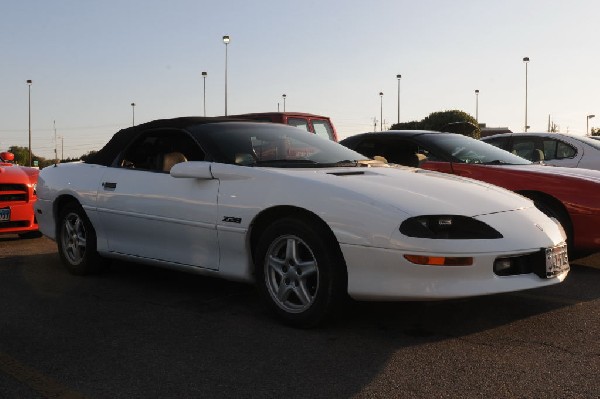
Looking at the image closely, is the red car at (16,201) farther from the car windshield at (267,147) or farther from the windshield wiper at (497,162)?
the windshield wiper at (497,162)

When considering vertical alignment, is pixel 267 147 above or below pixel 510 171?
above

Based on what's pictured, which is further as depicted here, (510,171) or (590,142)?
(590,142)

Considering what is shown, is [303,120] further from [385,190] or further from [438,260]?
[438,260]

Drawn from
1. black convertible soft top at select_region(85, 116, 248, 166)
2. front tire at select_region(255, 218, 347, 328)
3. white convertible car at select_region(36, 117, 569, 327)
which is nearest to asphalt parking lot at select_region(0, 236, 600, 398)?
front tire at select_region(255, 218, 347, 328)

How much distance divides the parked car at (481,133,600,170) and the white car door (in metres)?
5.37

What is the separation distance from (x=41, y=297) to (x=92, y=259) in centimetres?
77

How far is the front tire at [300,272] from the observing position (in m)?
3.94

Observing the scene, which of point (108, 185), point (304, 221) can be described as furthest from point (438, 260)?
point (108, 185)

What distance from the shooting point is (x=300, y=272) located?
411 centimetres

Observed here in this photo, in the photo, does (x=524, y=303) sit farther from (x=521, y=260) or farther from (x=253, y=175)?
(x=253, y=175)

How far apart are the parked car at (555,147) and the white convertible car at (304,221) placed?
4.46 m

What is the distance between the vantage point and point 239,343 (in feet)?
12.5

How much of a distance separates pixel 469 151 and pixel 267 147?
3.01 m

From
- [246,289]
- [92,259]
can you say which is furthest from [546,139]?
[92,259]
